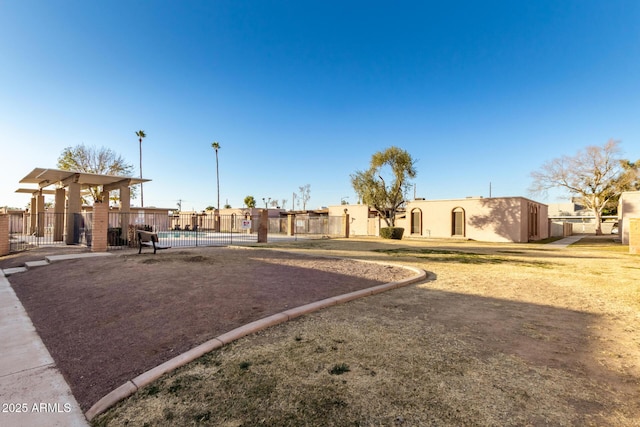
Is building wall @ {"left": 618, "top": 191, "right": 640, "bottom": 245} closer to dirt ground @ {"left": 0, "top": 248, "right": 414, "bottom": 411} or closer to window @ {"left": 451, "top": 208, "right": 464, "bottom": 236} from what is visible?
window @ {"left": 451, "top": 208, "right": 464, "bottom": 236}

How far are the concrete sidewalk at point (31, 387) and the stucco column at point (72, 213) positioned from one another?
14.7m

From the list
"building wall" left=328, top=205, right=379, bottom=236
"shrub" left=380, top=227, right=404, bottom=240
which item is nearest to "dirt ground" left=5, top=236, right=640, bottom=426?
"shrub" left=380, top=227, right=404, bottom=240

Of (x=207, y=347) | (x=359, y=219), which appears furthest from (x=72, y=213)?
(x=359, y=219)

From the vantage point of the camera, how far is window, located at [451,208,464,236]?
28203mm

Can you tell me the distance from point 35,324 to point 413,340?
590cm

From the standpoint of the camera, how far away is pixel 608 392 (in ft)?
8.86

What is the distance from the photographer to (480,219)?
27.0m

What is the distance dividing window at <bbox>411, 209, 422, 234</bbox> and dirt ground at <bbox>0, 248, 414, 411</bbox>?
2234cm

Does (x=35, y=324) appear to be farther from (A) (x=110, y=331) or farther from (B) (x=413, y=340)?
(B) (x=413, y=340)

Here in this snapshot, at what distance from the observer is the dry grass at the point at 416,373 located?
7.82 ft

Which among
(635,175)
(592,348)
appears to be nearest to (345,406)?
(592,348)

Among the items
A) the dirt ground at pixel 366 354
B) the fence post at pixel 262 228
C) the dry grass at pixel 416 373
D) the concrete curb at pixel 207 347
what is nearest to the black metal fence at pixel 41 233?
the fence post at pixel 262 228

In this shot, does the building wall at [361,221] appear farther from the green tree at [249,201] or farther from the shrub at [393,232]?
the green tree at [249,201]

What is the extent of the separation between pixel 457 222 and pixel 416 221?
3.92 meters
